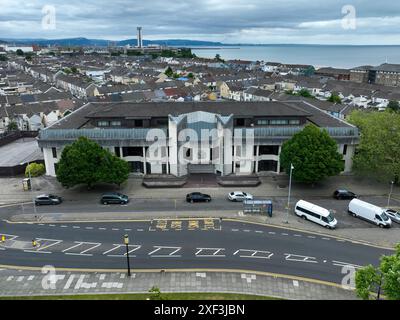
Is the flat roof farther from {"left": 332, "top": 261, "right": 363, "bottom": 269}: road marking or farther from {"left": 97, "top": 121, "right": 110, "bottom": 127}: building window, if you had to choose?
{"left": 332, "top": 261, "right": 363, "bottom": 269}: road marking

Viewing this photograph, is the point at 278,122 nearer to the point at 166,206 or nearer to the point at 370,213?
the point at 370,213

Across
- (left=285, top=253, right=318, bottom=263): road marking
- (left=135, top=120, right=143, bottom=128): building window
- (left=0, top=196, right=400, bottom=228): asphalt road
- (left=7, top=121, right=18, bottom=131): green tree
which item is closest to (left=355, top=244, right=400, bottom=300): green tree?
(left=285, top=253, right=318, bottom=263): road marking

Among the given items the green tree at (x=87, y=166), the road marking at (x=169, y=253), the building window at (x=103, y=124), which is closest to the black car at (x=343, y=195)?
the road marking at (x=169, y=253)

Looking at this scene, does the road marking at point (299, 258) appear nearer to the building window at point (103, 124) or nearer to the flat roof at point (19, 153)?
the building window at point (103, 124)

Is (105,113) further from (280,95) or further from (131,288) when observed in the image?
(280,95)

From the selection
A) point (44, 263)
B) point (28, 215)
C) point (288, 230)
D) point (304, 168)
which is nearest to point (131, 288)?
point (44, 263)

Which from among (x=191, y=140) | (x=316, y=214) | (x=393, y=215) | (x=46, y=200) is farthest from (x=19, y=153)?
(x=393, y=215)
